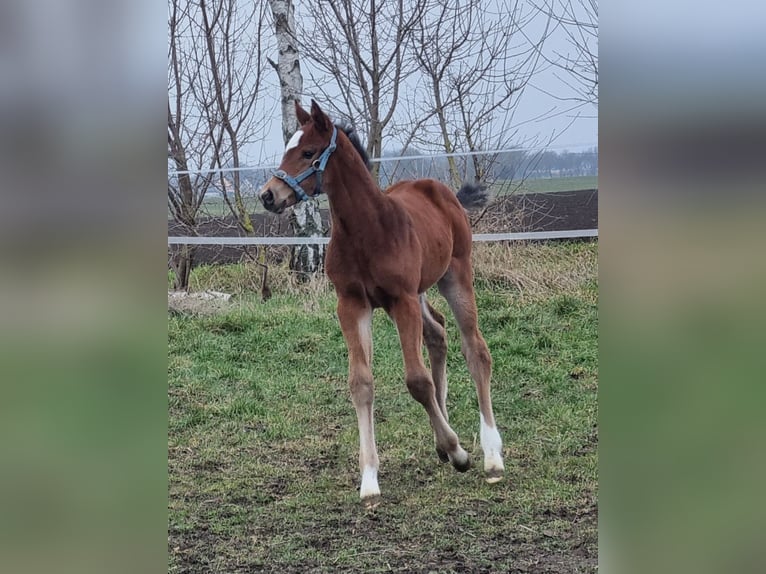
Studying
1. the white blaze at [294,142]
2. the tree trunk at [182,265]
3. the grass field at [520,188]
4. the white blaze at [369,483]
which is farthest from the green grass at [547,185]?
the tree trunk at [182,265]

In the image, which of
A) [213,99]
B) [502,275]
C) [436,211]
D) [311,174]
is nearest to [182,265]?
[213,99]

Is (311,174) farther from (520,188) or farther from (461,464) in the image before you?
(461,464)

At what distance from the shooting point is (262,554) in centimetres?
289

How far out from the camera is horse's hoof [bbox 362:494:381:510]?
295 centimetres

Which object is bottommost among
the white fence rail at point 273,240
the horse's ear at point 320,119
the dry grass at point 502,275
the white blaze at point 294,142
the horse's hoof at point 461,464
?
the horse's hoof at point 461,464

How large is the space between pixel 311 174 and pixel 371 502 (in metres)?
1.35

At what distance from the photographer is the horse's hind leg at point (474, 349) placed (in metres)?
3.04

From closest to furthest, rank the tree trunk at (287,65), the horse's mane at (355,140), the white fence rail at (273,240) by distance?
the horse's mane at (355,140)
the white fence rail at (273,240)
the tree trunk at (287,65)

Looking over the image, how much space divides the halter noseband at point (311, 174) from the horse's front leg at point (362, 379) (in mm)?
472

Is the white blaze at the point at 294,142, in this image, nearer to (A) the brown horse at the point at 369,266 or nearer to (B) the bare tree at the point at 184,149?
(A) the brown horse at the point at 369,266

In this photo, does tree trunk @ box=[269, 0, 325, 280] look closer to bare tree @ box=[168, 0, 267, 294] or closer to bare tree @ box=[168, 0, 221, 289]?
bare tree @ box=[168, 0, 267, 294]
